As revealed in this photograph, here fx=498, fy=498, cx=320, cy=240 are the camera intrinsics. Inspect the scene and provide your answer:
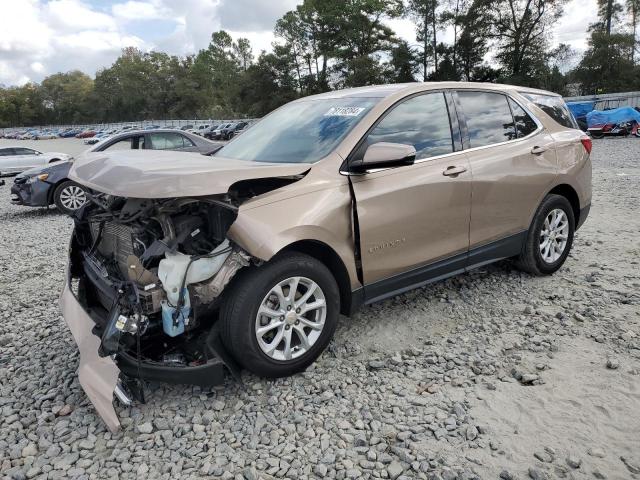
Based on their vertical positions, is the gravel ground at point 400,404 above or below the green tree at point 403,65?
below

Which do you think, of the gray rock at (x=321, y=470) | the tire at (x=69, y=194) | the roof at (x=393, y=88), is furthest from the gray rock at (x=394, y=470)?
the tire at (x=69, y=194)

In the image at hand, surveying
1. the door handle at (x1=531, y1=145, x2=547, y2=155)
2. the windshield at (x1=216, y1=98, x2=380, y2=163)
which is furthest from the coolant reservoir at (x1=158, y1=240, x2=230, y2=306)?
the door handle at (x1=531, y1=145, x2=547, y2=155)

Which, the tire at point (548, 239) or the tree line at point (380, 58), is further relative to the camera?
the tree line at point (380, 58)

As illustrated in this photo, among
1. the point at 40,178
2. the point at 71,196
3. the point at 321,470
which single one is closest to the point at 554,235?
the point at 321,470

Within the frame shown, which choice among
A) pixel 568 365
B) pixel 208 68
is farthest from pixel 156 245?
pixel 208 68

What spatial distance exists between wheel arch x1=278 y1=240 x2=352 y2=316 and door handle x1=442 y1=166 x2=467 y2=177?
3.64 feet

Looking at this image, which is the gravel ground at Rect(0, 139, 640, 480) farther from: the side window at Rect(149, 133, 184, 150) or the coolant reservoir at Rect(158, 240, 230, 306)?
the side window at Rect(149, 133, 184, 150)

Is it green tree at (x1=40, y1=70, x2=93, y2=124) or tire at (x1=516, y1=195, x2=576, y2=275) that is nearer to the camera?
tire at (x1=516, y1=195, x2=576, y2=275)

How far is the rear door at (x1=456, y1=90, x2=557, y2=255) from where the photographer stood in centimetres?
397

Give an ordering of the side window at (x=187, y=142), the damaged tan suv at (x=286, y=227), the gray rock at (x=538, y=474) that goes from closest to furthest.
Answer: the gray rock at (x=538, y=474)
the damaged tan suv at (x=286, y=227)
the side window at (x=187, y=142)

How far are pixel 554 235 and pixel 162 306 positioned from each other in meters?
3.67

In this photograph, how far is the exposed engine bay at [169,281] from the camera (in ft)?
9.18

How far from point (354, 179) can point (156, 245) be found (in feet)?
4.30

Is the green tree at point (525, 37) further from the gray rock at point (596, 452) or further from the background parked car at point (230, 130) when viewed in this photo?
the gray rock at point (596, 452)
